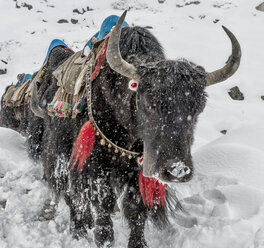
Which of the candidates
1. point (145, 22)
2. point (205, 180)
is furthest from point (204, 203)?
point (145, 22)

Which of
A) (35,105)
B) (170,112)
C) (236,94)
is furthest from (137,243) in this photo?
(236,94)

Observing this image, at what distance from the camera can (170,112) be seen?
4.61 feet

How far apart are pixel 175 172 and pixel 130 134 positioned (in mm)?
606

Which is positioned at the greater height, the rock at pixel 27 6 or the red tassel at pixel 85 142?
the red tassel at pixel 85 142

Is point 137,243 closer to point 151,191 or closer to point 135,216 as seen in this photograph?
point 135,216

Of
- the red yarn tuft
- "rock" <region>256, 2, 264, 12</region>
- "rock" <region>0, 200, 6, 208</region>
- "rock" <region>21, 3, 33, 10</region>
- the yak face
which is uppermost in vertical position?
the yak face

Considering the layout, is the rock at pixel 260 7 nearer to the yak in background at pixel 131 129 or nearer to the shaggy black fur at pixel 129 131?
the yak in background at pixel 131 129

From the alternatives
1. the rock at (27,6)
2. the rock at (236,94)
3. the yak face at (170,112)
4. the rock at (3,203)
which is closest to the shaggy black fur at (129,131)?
the yak face at (170,112)

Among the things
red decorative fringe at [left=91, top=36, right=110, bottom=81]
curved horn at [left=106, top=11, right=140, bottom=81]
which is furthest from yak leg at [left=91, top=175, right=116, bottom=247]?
curved horn at [left=106, top=11, right=140, bottom=81]

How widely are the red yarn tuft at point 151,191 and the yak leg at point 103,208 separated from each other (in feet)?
0.81

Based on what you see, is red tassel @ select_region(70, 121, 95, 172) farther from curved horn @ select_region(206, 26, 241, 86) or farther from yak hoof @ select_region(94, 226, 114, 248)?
curved horn @ select_region(206, 26, 241, 86)

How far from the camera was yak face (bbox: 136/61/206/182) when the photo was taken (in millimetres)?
1384

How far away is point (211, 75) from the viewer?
1.63 m

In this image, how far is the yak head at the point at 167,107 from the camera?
1.39 meters
